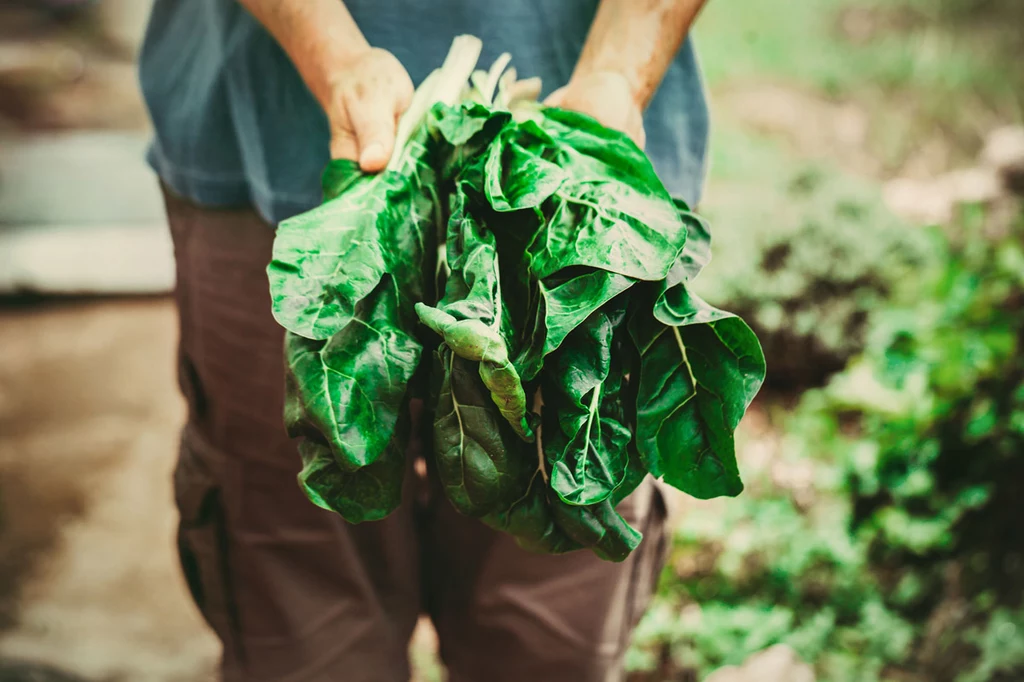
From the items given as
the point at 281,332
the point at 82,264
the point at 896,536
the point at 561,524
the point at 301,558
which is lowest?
the point at 82,264

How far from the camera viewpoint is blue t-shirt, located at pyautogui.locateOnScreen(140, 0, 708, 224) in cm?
114

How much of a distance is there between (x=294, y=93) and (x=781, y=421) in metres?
2.49

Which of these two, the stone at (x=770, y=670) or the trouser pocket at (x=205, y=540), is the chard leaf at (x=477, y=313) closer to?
the trouser pocket at (x=205, y=540)

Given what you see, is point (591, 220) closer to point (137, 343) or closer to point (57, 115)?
point (137, 343)

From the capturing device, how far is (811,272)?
3.14 meters

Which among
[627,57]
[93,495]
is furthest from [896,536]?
[93,495]

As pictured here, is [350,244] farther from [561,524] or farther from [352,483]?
[561,524]

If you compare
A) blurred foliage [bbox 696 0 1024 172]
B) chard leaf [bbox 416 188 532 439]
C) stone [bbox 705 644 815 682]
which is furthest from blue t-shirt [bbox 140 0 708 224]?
blurred foliage [bbox 696 0 1024 172]

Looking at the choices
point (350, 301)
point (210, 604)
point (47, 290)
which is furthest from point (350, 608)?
point (47, 290)

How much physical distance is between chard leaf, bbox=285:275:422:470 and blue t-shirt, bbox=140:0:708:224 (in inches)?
12.3

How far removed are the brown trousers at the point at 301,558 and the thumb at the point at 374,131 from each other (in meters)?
0.28

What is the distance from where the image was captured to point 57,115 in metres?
5.99

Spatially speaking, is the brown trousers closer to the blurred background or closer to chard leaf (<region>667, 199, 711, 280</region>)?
chard leaf (<region>667, 199, 711, 280</region>)

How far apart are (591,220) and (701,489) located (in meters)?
0.35
